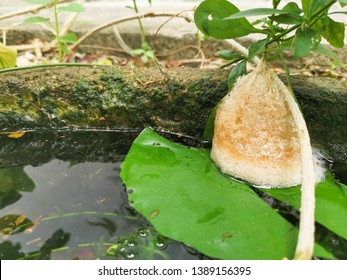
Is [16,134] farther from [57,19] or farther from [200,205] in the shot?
[200,205]

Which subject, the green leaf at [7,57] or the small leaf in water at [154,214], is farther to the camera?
the green leaf at [7,57]

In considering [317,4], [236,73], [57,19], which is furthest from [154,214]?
[57,19]

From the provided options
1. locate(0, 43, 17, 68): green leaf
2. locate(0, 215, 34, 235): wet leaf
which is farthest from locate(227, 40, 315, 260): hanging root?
locate(0, 43, 17, 68): green leaf

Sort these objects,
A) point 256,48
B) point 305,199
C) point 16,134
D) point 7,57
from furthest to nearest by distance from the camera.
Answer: point 7,57
point 16,134
point 256,48
point 305,199

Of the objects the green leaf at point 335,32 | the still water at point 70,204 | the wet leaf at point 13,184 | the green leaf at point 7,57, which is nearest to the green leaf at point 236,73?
the green leaf at point 335,32

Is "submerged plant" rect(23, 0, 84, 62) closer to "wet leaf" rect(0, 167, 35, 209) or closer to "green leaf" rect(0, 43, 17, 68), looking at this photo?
"green leaf" rect(0, 43, 17, 68)

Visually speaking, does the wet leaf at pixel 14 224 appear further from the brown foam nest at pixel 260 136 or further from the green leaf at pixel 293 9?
the green leaf at pixel 293 9

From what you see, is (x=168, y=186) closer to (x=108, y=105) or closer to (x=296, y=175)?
(x=296, y=175)
